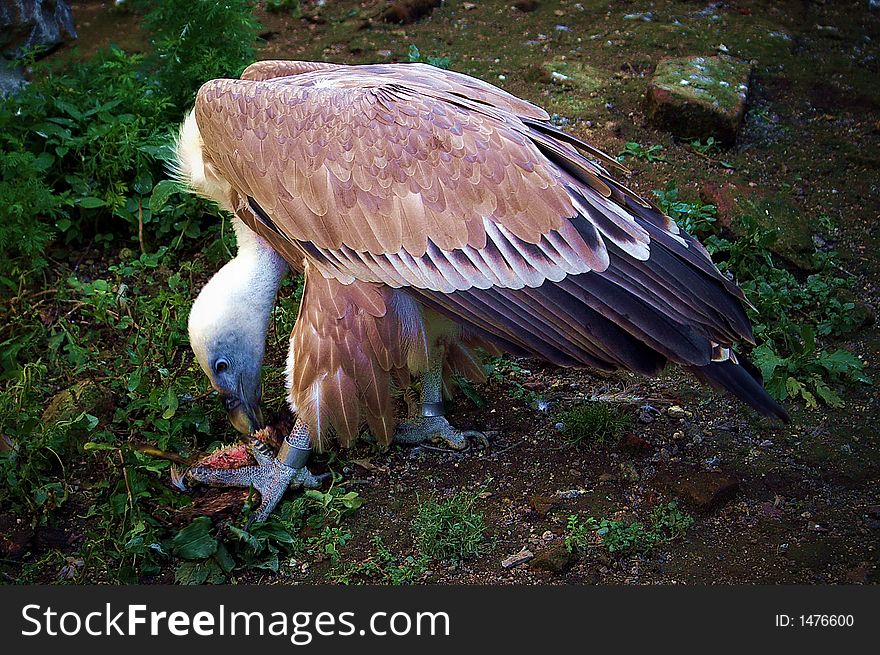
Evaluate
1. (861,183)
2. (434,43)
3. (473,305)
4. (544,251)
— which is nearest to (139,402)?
(473,305)

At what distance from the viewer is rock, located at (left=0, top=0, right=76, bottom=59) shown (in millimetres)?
6027

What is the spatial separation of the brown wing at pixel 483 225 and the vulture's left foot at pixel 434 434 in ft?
2.53

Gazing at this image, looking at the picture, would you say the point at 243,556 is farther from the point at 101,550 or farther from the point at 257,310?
the point at 257,310

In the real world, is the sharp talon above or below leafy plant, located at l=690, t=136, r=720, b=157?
below

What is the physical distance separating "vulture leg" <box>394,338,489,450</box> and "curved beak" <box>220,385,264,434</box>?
66 centimetres

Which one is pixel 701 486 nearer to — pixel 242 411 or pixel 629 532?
pixel 629 532

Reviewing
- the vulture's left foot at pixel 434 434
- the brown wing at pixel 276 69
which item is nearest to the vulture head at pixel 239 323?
the brown wing at pixel 276 69

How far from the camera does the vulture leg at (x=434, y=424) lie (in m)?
4.30

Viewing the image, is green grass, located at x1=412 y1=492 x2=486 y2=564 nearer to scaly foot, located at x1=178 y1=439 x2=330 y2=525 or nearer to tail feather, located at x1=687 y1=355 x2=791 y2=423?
scaly foot, located at x1=178 y1=439 x2=330 y2=525

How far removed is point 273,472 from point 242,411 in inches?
11.5

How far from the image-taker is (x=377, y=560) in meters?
3.63

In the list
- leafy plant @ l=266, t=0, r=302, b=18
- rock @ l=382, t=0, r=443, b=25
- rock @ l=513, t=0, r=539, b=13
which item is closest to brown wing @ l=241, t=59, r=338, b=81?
rock @ l=382, t=0, r=443, b=25

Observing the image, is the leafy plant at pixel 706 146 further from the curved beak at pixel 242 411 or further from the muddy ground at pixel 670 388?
the curved beak at pixel 242 411

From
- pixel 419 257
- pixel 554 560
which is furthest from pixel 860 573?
pixel 419 257
